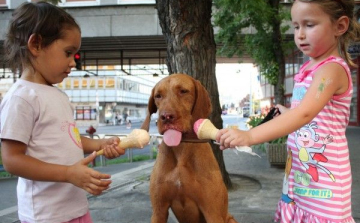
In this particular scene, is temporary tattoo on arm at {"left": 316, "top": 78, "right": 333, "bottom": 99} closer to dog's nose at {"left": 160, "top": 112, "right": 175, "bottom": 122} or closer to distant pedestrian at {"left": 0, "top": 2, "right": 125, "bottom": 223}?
dog's nose at {"left": 160, "top": 112, "right": 175, "bottom": 122}

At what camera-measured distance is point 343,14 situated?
1715 mm

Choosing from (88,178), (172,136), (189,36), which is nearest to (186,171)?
(172,136)

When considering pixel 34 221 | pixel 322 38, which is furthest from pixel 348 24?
pixel 34 221

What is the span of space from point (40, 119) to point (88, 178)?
0.47 meters

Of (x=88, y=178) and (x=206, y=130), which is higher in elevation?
(x=206, y=130)

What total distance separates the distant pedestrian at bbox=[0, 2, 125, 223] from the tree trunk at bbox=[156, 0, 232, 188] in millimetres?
3013

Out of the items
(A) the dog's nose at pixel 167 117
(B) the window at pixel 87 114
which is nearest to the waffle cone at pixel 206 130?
(A) the dog's nose at pixel 167 117

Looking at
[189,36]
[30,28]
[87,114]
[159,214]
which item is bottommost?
[87,114]

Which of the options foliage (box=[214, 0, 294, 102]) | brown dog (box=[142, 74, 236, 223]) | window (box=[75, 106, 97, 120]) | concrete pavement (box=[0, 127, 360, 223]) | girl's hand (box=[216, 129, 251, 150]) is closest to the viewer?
girl's hand (box=[216, 129, 251, 150])

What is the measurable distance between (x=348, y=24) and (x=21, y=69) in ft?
5.81

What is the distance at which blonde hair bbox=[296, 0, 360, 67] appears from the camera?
5.43 ft

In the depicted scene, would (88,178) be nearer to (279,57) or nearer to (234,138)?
(234,138)

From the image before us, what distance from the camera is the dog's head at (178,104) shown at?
79.1 inches

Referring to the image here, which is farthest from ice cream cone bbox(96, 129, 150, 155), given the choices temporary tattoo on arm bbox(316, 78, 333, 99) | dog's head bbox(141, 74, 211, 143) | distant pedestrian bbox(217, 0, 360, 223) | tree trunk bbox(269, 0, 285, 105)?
tree trunk bbox(269, 0, 285, 105)
